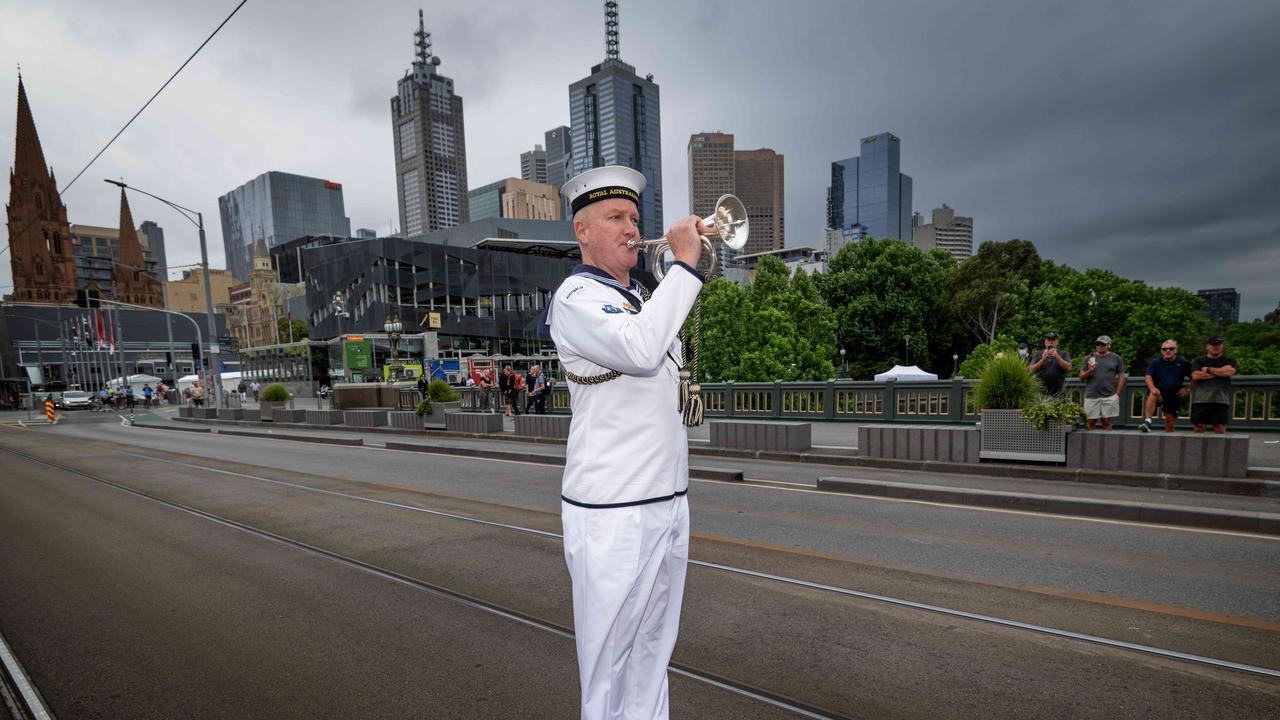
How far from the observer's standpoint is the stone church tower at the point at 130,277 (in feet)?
360

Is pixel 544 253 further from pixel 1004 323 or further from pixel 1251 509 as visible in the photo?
pixel 1251 509

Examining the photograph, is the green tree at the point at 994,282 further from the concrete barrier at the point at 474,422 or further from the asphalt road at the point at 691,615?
the asphalt road at the point at 691,615

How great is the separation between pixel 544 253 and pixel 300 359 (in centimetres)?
3023

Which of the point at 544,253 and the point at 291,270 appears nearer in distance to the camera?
the point at 544,253

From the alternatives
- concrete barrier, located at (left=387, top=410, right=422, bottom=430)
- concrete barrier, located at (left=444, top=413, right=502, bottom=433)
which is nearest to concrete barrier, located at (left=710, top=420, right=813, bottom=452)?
concrete barrier, located at (left=444, top=413, right=502, bottom=433)

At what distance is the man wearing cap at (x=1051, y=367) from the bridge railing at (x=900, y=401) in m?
0.46

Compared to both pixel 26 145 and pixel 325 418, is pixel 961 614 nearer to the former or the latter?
pixel 325 418

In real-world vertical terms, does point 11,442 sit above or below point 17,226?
below

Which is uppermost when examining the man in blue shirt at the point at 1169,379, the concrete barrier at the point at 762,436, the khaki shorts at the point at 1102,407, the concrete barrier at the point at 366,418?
the man in blue shirt at the point at 1169,379

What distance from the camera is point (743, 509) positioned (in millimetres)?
7367

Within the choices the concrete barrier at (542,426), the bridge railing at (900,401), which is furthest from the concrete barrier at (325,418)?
the bridge railing at (900,401)

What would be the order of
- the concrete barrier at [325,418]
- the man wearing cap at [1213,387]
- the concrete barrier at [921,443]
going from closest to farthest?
1. the man wearing cap at [1213,387]
2. the concrete barrier at [921,443]
3. the concrete barrier at [325,418]

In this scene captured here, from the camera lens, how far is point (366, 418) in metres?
21.5

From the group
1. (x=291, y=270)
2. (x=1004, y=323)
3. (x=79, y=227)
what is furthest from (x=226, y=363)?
(x=1004, y=323)
